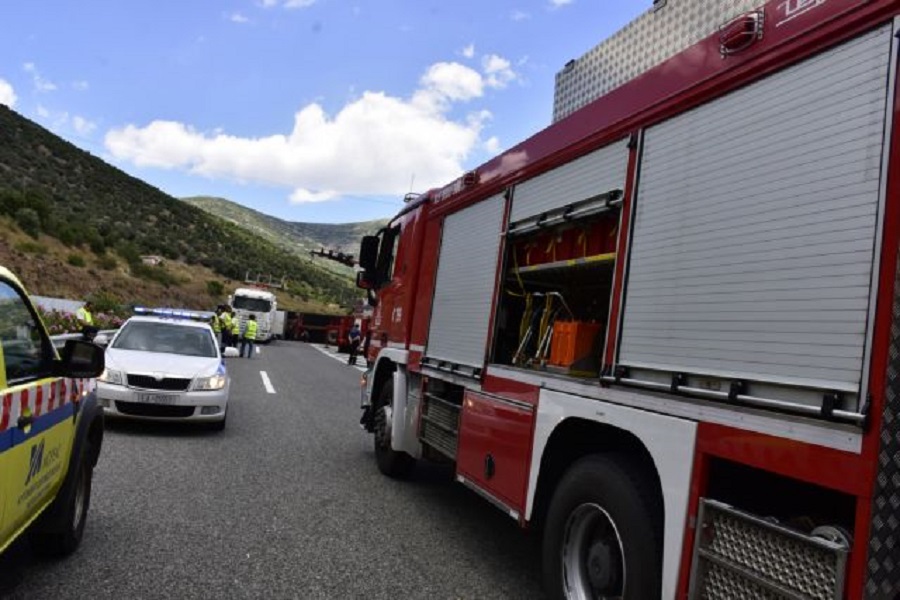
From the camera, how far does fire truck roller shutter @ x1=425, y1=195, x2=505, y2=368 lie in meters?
5.54

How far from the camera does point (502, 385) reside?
196 inches

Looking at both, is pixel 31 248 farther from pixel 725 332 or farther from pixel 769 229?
pixel 769 229

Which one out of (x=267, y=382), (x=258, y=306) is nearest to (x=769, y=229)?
(x=267, y=382)

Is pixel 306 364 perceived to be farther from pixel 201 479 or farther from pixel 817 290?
pixel 817 290

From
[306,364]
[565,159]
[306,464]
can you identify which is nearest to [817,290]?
[565,159]

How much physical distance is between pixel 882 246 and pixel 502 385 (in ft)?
9.40

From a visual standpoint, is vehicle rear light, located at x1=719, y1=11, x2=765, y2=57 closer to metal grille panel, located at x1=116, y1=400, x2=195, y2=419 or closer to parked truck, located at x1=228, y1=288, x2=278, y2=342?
metal grille panel, located at x1=116, y1=400, x2=195, y2=419

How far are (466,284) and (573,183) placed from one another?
1730 millimetres

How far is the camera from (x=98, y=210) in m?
52.3

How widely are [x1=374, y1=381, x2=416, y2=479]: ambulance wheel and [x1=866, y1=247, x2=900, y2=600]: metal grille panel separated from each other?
539 centimetres

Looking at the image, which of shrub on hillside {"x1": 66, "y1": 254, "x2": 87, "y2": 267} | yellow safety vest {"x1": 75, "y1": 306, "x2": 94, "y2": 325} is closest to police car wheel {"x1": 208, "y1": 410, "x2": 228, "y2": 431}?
yellow safety vest {"x1": 75, "y1": 306, "x2": 94, "y2": 325}

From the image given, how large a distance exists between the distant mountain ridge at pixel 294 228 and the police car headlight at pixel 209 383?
468 ft

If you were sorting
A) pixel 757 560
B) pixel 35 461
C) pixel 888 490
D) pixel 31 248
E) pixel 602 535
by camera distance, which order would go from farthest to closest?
Result: 1. pixel 31 248
2. pixel 602 535
3. pixel 35 461
4. pixel 757 560
5. pixel 888 490

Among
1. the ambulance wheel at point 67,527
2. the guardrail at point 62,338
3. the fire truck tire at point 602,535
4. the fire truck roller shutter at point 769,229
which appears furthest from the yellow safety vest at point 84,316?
the fire truck roller shutter at point 769,229
